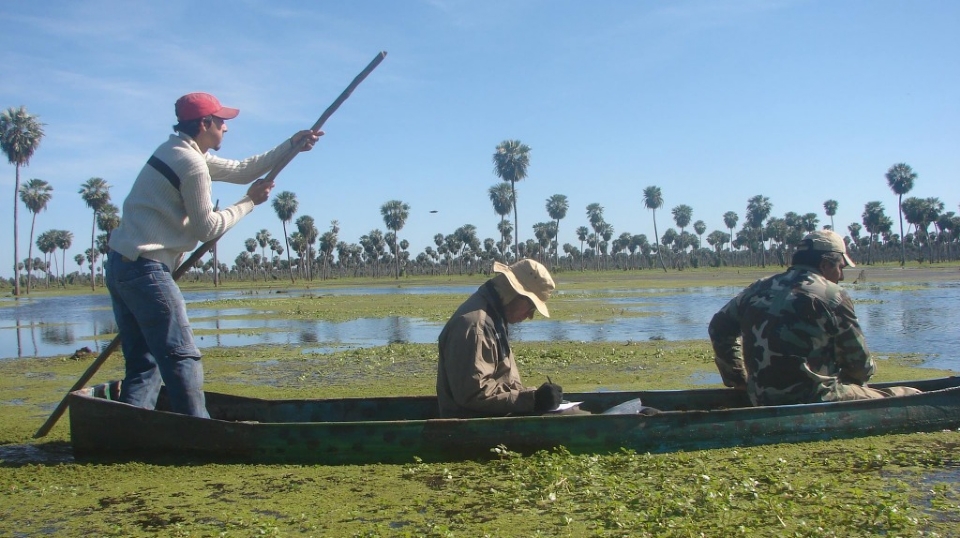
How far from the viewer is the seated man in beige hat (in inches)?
221

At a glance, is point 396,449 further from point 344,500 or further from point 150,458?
point 150,458

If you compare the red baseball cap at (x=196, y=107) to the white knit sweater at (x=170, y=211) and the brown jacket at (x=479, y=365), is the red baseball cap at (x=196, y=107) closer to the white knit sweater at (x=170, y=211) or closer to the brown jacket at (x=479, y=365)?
the white knit sweater at (x=170, y=211)

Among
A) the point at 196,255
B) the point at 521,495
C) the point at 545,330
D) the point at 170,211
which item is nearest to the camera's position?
the point at 521,495

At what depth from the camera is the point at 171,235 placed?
19.9 feet

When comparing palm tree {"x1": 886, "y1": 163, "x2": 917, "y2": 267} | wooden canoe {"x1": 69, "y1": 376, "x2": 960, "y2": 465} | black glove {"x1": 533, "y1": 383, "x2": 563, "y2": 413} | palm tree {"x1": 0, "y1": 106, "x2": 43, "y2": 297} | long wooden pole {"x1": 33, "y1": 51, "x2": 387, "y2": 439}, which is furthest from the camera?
palm tree {"x1": 886, "y1": 163, "x2": 917, "y2": 267}

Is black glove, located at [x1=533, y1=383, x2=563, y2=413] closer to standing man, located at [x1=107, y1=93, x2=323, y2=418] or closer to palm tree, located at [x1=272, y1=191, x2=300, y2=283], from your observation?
standing man, located at [x1=107, y1=93, x2=323, y2=418]

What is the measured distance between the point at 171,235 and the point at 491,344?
8.41 feet

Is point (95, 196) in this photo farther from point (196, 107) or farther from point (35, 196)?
point (196, 107)

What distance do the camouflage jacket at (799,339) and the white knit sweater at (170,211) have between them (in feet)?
13.4

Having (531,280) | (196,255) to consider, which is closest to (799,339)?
(531,280)

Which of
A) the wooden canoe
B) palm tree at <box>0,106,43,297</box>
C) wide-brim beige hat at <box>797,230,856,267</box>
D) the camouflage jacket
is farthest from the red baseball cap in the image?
palm tree at <box>0,106,43,297</box>

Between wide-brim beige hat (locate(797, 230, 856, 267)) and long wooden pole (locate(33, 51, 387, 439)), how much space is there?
4128mm

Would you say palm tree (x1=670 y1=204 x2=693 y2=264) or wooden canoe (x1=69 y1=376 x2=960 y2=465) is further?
palm tree (x1=670 y1=204 x2=693 y2=264)

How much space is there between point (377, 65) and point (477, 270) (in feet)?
440
